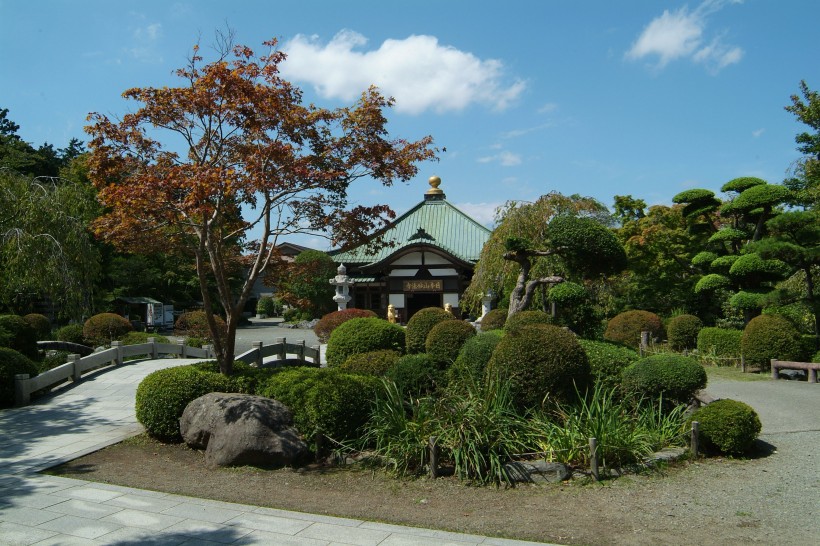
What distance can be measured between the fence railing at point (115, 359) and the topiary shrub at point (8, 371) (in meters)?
0.09

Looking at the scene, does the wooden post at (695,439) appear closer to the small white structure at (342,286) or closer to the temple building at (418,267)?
the temple building at (418,267)

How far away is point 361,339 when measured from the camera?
39.2 feet

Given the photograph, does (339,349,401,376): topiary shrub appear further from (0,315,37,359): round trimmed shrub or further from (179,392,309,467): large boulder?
(0,315,37,359): round trimmed shrub

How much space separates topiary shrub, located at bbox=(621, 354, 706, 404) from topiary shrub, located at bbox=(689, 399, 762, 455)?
0.90 metres

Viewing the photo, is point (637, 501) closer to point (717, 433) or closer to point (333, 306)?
point (717, 433)

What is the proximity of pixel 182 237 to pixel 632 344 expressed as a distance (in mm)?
15114

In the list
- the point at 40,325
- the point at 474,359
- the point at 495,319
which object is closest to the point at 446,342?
the point at 474,359

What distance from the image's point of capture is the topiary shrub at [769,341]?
1460 cm

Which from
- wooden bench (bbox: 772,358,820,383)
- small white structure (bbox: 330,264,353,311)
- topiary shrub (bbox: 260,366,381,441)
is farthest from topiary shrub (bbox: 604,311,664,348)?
topiary shrub (bbox: 260,366,381,441)

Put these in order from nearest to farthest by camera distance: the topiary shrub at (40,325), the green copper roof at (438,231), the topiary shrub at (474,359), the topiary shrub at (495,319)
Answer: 1. the topiary shrub at (474,359)
2. the topiary shrub at (40,325)
3. the topiary shrub at (495,319)
4. the green copper roof at (438,231)

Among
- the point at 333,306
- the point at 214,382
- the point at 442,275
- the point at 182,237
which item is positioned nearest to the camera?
the point at 214,382

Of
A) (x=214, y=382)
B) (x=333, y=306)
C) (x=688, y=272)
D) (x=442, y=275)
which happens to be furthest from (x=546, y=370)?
(x=333, y=306)

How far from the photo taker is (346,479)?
6770mm

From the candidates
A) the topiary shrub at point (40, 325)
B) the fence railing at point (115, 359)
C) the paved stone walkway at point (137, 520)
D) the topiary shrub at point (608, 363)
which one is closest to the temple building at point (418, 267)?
the fence railing at point (115, 359)
